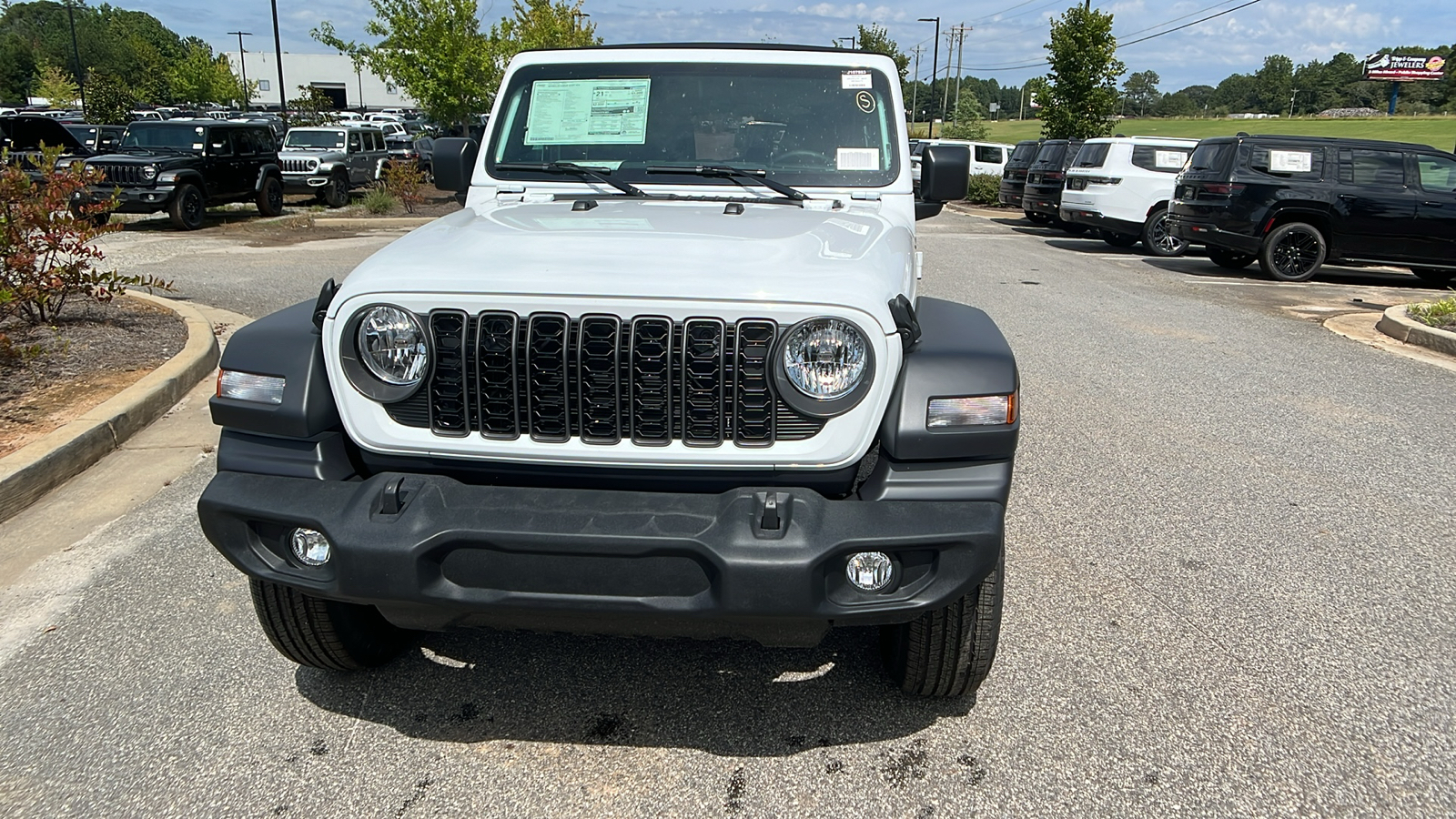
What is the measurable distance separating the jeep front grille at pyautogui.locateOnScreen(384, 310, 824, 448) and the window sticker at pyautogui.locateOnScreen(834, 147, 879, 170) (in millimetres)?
1650

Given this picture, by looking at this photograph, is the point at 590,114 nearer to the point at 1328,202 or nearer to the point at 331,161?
the point at 1328,202

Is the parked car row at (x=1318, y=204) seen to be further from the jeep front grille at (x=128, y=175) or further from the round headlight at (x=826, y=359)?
the jeep front grille at (x=128, y=175)

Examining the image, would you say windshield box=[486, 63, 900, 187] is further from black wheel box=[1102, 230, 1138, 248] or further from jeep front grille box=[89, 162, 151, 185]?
jeep front grille box=[89, 162, 151, 185]

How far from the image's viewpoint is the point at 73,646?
332 cm

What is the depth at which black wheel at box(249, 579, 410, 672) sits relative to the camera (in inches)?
110

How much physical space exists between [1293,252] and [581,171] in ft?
40.0

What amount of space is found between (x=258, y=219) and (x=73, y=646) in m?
16.7

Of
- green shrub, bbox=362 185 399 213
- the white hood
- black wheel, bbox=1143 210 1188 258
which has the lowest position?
black wheel, bbox=1143 210 1188 258

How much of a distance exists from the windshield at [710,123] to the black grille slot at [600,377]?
4.79ft

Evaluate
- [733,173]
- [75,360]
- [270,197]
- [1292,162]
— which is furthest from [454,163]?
[270,197]

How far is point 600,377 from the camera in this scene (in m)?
2.42

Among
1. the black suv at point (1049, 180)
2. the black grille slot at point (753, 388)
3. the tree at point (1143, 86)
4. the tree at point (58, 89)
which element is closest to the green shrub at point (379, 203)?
the black suv at point (1049, 180)

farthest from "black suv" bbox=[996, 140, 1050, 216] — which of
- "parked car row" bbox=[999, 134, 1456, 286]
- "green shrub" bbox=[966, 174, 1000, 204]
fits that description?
"parked car row" bbox=[999, 134, 1456, 286]

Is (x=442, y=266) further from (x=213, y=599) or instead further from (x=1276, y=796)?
(x=1276, y=796)
